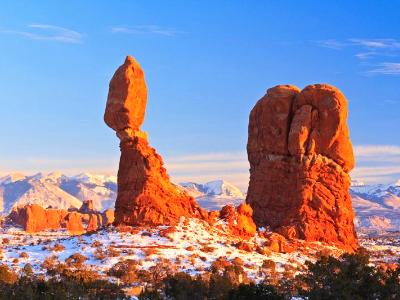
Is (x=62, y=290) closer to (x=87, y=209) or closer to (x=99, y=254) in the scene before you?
(x=99, y=254)

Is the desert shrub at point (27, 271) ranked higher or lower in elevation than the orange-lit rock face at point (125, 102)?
lower

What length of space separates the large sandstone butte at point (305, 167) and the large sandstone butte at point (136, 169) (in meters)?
9.43

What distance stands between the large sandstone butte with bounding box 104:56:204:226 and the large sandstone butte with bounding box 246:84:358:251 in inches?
371

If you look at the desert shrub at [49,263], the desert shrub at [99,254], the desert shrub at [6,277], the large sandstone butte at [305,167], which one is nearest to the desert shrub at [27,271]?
the desert shrub at [49,263]

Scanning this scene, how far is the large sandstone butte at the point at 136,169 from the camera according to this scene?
51688 mm

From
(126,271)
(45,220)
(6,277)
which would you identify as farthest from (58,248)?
(45,220)

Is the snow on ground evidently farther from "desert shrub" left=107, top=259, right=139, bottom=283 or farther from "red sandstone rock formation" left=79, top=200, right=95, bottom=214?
"red sandstone rock formation" left=79, top=200, right=95, bottom=214

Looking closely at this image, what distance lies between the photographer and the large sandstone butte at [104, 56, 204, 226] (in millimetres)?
51688

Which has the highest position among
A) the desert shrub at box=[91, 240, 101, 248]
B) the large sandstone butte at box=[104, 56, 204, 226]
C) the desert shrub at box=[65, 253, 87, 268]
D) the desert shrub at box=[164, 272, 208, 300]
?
the large sandstone butte at box=[104, 56, 204, 226]

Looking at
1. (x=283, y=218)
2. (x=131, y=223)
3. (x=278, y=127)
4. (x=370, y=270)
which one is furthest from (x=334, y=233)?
(x=370, y=270)

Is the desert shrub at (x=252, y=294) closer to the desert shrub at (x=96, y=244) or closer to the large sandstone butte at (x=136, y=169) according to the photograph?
the desert shrub at (x=96, y=244)

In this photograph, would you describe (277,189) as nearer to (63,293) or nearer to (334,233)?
(334,233)

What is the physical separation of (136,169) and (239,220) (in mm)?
9751

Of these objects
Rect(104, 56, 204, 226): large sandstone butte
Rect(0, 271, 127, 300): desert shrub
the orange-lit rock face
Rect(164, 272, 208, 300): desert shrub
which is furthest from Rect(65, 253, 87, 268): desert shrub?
the orange-lit rock face
